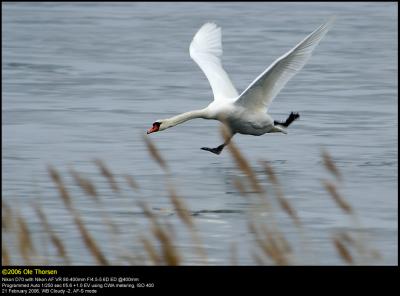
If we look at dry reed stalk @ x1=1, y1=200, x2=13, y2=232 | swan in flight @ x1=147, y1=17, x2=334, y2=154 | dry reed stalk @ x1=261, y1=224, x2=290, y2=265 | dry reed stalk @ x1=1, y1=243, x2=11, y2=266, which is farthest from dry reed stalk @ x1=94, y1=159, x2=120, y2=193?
swan in flight @ x1=147, y1=17, x2=334, y2=154

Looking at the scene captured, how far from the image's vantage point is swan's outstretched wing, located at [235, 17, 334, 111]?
945 centimetres

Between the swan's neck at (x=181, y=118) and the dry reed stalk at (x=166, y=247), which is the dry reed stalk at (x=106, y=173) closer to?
the dry reed stalk at (x=166, y=247)

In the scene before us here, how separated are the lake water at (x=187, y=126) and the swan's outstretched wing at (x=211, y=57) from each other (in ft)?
2.26

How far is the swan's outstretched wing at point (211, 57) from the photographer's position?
1123cm

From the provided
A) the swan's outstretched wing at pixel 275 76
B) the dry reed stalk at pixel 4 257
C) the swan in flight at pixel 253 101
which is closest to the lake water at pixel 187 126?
the swan in flight at pixel 253 101

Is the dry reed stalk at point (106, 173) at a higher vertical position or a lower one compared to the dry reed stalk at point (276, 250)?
higher

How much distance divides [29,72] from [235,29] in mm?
7497

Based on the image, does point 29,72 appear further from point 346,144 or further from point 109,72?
point 346,144

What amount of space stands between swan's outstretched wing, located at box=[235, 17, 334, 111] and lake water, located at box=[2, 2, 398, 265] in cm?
63

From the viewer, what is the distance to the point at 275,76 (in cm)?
1018

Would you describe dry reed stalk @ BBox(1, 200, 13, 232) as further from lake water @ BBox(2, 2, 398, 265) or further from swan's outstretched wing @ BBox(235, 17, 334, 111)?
swan's outstretched wing @ BBox(235, 17, 334, 111)
